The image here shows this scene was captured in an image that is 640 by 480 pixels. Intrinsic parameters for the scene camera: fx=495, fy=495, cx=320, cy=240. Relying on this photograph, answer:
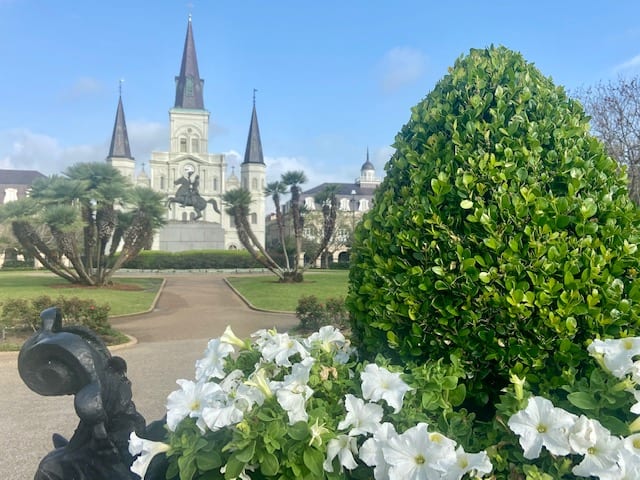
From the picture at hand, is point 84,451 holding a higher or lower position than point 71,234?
lower

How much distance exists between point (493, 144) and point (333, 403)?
1.44 m

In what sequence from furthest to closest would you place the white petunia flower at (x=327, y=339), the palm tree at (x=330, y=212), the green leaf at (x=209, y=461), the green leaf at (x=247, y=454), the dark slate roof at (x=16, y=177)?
the dark slate roof at (x=16, y=177) < the palm tree at (x=330, y=212) < the white petunia flower at (x=327, y=339) < the green leaf at (x=209, y=461) < the green leaf at (x=247, y=454)

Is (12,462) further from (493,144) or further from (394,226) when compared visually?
(493,144)

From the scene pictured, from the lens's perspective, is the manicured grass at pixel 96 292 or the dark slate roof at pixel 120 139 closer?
the manicured grass at pixel 96 292

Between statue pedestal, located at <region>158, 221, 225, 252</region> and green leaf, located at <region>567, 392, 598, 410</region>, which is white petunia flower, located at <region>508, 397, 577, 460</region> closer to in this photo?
green leaf, located at <region>567, 392, 598, 410</region>

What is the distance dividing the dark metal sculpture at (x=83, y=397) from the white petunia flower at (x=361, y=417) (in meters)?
1.51

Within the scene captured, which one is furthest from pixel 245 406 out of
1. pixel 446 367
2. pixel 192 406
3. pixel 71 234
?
pixel 71 234

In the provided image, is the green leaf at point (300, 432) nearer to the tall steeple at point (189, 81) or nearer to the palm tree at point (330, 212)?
the palm tree at point (330, 212)

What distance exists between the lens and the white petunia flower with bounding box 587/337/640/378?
5.98 ft

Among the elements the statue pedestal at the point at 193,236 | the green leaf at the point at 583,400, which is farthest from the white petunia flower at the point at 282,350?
the statue pedestal at the point at 193,236

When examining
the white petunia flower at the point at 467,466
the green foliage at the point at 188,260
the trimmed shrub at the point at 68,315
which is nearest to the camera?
the white petunia flower at the point at 467,466

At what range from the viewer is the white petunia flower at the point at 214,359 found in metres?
2.42

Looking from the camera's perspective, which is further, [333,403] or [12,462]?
[12,462]

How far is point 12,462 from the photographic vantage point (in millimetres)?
4918
